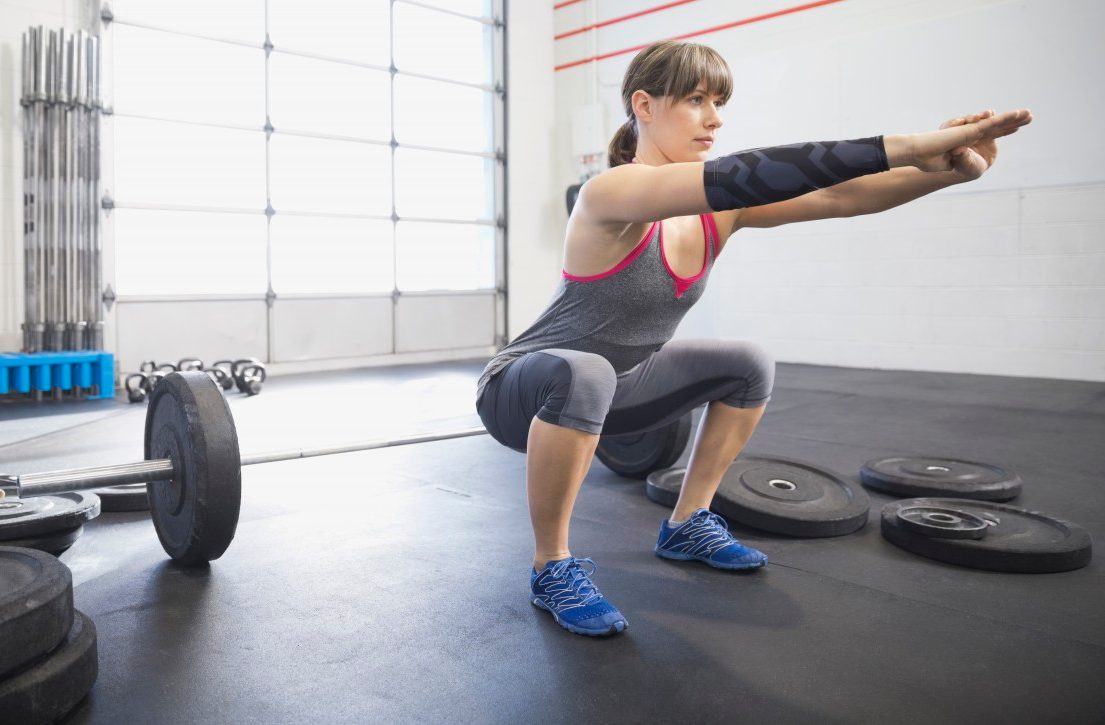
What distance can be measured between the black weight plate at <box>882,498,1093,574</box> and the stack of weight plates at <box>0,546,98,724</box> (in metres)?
1.55

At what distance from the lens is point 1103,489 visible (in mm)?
2412

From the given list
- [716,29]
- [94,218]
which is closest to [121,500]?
[94,218]

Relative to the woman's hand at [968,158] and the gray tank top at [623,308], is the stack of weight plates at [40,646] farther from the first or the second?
the woman's hand at [968,158]

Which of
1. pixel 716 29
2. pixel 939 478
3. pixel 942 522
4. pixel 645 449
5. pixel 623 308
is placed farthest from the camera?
pixel 716 29

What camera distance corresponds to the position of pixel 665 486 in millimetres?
2254

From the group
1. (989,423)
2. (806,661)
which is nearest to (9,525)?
(806,661)

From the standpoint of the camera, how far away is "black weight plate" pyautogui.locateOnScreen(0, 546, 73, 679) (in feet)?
3.37

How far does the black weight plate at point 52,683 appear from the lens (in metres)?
1.03

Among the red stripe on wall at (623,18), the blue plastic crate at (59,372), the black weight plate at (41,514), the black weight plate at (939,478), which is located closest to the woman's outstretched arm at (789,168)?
the black weight plate at (41,514)

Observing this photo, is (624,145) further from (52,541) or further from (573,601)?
(52,541)

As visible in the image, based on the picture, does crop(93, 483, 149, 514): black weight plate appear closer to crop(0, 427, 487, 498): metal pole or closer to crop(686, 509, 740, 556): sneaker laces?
crop(0, 427, 487, 498): metal pole

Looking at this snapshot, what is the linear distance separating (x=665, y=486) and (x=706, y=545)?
21.2 inches

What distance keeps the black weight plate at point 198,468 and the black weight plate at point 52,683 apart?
412 mm

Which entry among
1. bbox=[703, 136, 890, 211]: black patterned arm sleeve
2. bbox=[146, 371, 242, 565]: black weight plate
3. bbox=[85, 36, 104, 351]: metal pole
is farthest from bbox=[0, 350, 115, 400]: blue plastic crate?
bbox=[703, 136, 890, 211]: black patterned arm sleeve
